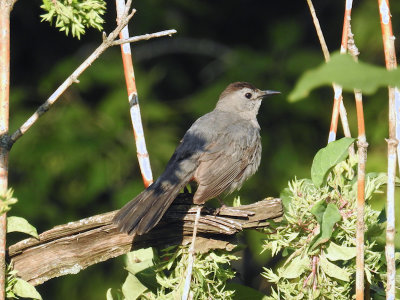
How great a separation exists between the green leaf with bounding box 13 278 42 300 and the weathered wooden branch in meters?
0.11

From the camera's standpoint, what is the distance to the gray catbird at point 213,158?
296 centimetres

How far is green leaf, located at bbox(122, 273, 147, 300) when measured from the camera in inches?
87.1

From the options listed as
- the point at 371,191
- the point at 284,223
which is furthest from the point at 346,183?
the point at 284,223

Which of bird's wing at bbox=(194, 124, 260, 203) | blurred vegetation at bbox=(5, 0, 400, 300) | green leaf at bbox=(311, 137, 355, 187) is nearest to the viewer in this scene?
green leaf at bbox=(311, 137, 355, 187)

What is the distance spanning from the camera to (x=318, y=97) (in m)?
5.99

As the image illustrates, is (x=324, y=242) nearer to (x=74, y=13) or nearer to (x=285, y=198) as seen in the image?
(x=285, y=198)

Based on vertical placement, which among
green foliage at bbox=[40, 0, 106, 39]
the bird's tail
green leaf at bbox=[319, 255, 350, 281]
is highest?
green foliage at bbox=[40, 0, 106, 39]

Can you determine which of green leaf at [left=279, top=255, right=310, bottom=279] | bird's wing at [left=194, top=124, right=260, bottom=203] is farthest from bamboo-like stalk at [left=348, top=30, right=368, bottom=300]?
bird's wing at [left=194, top=124, right=260, bottom=203]

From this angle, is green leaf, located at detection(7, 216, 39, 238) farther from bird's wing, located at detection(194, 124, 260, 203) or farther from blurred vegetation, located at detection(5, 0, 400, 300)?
blurred vegetation, located at detection(5, 0, 400, 300)

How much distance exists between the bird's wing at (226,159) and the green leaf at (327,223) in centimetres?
139

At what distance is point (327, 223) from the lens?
1.92 metres

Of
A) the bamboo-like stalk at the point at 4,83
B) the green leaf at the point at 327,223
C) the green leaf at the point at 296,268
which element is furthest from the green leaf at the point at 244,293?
the bamboo-like stalk at the point at 4,83

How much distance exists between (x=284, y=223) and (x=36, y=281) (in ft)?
2.86

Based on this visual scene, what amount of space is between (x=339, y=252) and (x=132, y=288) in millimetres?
740
